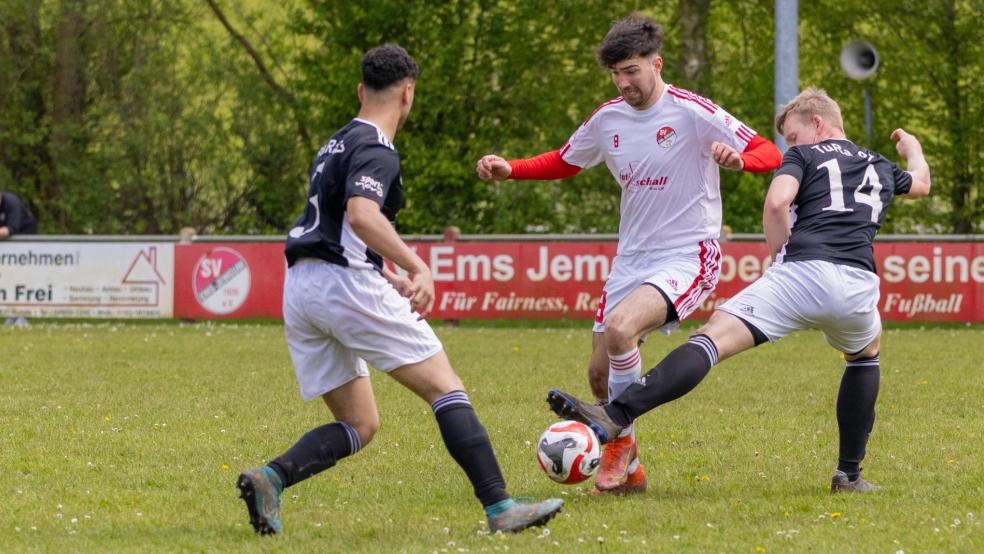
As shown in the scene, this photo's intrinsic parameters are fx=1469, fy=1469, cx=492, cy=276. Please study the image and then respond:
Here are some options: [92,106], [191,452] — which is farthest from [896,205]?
[191,452]

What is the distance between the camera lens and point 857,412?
7.11 m

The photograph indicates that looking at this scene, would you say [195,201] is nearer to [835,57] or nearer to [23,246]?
[23,246]

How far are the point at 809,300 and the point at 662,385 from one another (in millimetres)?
838

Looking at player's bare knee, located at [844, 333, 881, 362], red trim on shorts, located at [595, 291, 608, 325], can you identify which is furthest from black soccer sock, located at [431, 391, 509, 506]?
player's bare knee, located at [844, 333, 881, 362]

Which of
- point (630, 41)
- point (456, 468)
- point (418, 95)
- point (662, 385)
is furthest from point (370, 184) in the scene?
point (418, 95)

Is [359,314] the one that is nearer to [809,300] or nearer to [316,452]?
[316,452]

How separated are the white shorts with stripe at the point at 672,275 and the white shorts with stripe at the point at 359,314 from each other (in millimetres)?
1489

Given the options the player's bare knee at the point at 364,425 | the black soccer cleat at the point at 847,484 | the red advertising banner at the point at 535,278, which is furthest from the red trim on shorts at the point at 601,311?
the red advertising banner at the point at 535,278

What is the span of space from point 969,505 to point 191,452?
4.31 meters

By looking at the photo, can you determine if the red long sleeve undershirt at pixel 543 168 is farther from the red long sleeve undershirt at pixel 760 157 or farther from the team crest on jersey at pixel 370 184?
the team crest on jersey at pixel 370 184

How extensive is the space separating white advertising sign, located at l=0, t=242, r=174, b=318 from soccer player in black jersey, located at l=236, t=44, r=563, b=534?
48.2 ft

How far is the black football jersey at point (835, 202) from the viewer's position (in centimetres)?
684

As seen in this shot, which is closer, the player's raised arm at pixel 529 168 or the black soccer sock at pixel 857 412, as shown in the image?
the black soccer sock at pixel 857 412

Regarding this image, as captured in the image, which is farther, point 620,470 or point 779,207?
point 620,470
